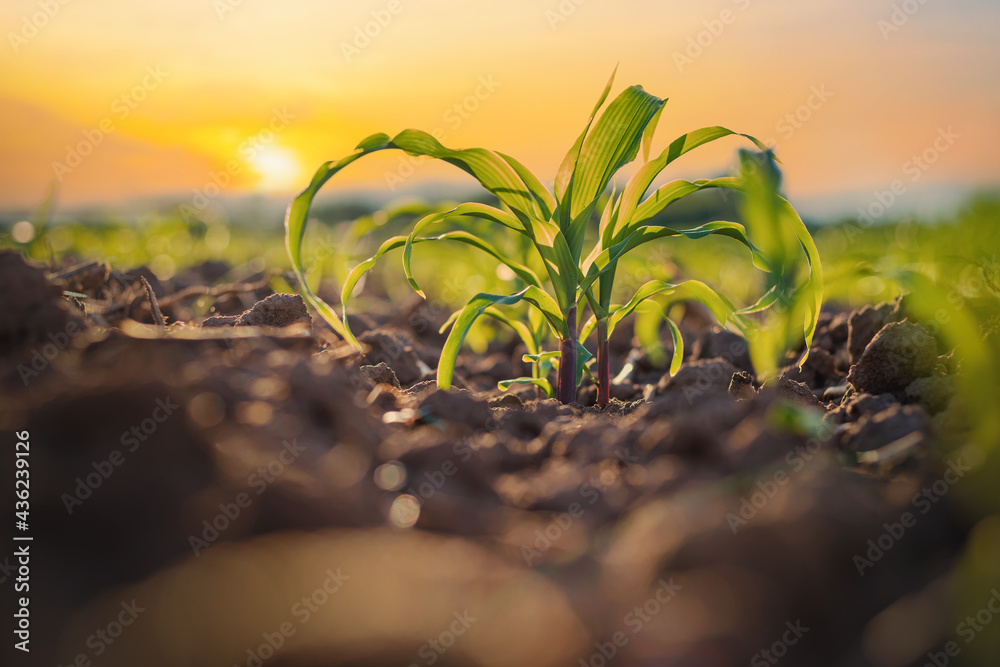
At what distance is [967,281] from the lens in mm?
1990

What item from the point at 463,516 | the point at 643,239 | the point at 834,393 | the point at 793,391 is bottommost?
the point at 834,393

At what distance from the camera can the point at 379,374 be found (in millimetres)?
1689

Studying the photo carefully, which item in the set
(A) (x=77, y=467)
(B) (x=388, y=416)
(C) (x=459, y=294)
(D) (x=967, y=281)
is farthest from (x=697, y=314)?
(A) (x=77, y=467)

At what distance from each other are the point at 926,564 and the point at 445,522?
0.59 meters

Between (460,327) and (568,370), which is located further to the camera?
(568,370)

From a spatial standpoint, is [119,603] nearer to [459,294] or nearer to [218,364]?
[218,364]

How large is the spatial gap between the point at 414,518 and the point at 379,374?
0.87 meters

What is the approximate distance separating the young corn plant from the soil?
527 mm

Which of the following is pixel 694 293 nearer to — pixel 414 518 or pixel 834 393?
pixel 834 393

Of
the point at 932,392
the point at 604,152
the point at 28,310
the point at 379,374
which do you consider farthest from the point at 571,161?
the point at 28,310

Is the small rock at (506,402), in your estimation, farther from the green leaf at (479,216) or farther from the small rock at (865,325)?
the small rock at (865,325)

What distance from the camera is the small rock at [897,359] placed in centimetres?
141

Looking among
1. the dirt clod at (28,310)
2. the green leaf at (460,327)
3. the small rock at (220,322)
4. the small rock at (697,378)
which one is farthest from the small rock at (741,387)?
the dirt clod at (28,310)

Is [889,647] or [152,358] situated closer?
[889,647]
